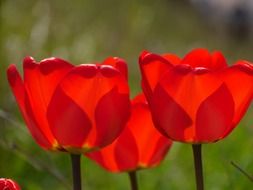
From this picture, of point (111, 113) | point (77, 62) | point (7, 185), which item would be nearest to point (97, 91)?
point (111, 113)

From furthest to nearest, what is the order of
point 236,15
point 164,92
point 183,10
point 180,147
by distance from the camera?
point 236,15 < point 183,10 < point 180,147 < point 164,92

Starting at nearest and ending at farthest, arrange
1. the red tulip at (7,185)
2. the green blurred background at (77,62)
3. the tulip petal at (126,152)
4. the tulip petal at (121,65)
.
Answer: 1. the red tulip at (7,185)
2. the tulip petal at (121,65)
3. the tulip petal at (126,152)
4. the green blurred background at (77,62)

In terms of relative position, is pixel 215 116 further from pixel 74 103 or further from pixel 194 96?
pixel 74 103

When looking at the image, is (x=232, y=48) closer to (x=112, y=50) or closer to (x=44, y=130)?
(x=112, y=50)

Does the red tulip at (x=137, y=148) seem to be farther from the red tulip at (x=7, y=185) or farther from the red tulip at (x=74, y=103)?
the red tulip at (x=7, y=185)

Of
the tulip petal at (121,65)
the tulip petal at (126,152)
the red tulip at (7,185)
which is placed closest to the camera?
the red tulip at (7,185)

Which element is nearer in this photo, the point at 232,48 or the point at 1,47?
the point at 1,47

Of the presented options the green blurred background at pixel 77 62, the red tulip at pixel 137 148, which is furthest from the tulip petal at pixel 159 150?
the green blurred background at pixel 77 62

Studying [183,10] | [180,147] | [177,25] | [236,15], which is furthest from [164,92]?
[236,15]

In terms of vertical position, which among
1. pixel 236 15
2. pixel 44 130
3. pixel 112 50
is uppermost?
pixel 44 130
